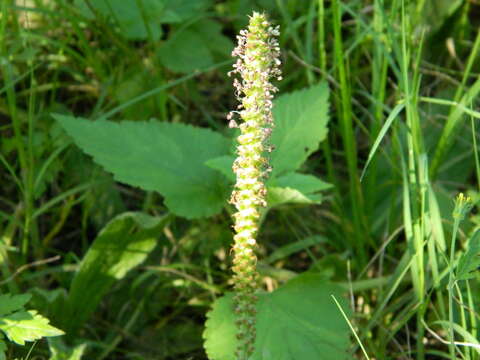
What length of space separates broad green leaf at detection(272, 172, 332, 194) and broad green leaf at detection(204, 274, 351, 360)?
277mm

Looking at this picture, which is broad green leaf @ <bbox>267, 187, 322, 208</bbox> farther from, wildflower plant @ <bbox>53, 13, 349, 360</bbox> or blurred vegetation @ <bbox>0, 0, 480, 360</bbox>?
blurred vegetation @ <bbox>0, 0, 480, 360</bbox>

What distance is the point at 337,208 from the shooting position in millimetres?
2572

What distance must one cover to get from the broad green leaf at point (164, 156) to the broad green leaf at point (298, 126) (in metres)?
0.20

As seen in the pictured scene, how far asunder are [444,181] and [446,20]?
93cm

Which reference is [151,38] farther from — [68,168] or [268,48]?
[268,48]

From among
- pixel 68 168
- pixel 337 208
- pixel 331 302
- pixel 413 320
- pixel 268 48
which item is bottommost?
pixel 413 320

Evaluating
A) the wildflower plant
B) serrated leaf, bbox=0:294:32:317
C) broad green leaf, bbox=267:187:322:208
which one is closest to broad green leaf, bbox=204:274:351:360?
the wildflower plant

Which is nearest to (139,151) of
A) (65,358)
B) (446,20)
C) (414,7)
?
(65,358)

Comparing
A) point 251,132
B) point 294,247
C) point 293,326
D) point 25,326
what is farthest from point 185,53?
point 251,132

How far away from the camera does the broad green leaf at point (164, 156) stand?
229 cm

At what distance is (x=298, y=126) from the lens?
2.47 metres

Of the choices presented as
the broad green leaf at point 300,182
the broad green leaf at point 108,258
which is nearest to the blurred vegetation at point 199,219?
the broad green leaf at point 108,258

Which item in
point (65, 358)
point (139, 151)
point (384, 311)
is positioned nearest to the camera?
point (65, 358)

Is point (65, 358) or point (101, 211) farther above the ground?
point (101, 211)
